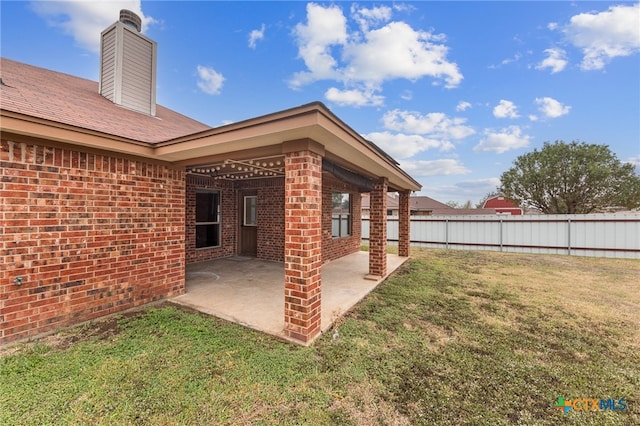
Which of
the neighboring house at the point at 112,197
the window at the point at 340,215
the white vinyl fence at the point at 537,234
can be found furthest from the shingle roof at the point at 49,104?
the white vinyl fence at the point at 537,234

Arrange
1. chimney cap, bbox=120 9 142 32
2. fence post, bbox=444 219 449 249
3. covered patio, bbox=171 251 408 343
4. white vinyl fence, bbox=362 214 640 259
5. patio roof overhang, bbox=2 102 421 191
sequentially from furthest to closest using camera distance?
fence post, bbox=444 219 449 249
white vinyl fence, bbox=362 214 640 259
chimney cap, bbox=120 9 142 32
covered patio, bbox=171 251 408 343
patio roof overhang, bbox=2 102 421 191

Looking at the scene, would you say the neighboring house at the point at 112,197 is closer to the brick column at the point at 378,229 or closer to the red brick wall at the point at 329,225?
the brick column at the point at 378,229

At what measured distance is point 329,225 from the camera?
801 centimetres

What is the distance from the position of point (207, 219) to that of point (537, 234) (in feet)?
42.0

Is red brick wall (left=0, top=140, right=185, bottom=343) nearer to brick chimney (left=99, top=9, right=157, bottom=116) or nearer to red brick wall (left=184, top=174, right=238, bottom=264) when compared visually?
red brick wall (left=184, top=174, right=238, bottom=264)

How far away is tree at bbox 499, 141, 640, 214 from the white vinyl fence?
827cm

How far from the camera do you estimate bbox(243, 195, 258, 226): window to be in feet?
26.9

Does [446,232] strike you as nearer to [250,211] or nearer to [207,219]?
[250,211]

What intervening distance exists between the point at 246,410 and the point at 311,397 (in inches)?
20.9

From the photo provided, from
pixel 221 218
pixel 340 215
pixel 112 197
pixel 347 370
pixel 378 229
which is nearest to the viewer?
pixel 347 370

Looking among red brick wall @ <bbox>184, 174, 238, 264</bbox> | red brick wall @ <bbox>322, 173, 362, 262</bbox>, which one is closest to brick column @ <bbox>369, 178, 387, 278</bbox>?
red brick wall @ <bbox>322, 173, 362, 262</bbox>

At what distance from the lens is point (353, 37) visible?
8.81 m

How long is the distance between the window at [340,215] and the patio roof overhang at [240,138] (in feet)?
14.5

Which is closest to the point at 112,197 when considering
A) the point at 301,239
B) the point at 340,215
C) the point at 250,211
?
the point at 301,239
